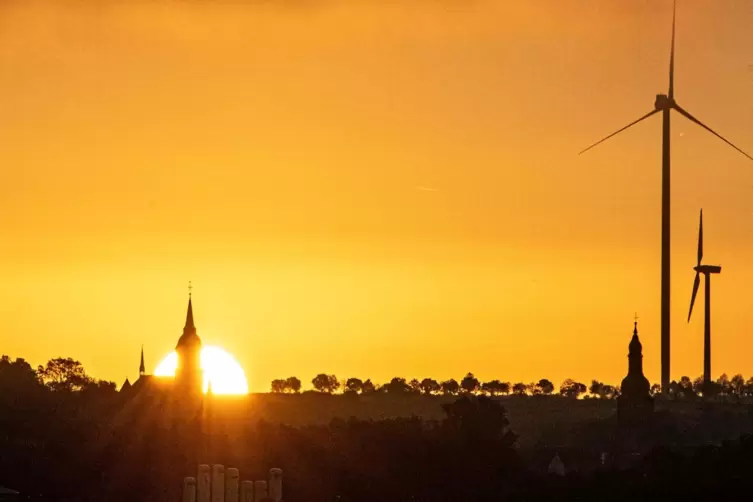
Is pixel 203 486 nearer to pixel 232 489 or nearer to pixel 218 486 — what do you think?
pixel 218 486

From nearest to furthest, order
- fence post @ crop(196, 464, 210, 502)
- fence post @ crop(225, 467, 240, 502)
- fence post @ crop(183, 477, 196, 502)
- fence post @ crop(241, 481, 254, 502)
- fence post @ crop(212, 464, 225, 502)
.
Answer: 1. fence post @ crop(241, 481, 254, 502)
2. fence post @ crop(212, 464, 225, 502)
3. fence post @ crop(225, 467, 240, 502)
4. fence post @ crop(183, 477, 196, 502)
5. fence post @ crop(196, 464, 210, 502)

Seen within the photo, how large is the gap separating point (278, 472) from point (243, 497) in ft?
10.7

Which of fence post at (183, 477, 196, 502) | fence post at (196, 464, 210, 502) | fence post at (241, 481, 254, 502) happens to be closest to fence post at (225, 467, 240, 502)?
fence post at (241, 481, 254, 502)

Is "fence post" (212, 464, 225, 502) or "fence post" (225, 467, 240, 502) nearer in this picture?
"fence post" (212, 464, 225, 502)

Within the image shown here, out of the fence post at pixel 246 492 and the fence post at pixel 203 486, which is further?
the fence post at pixel 203 486

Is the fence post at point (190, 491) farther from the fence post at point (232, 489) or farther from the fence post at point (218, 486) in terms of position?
the fence post at point (232, 489)

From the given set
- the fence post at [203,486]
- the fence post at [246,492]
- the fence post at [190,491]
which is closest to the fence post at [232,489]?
the fence post at [246,492]

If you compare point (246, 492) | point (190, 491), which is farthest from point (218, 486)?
point (246, 492)

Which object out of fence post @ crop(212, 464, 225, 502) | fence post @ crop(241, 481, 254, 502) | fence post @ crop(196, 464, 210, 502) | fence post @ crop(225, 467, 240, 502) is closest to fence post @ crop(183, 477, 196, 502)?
fence post @ crop(196, 464, 210, 502)

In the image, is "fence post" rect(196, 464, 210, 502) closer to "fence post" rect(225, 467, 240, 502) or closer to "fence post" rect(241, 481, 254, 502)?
"fence post" rect(225, 467, 240, 502)

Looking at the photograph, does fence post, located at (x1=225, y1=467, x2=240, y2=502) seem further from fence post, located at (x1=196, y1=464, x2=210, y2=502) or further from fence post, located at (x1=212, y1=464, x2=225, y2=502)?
fence post, located at (x1=196, y1=464, x2=210, y2=502)

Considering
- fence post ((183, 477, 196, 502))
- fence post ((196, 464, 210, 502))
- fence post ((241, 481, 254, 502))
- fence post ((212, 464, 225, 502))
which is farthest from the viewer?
fence post ((196, 464, 210, 502))

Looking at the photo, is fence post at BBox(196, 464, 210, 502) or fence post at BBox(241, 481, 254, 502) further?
fence post at BBox(196, 464, 210, 502)

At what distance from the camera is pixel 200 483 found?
534ft
